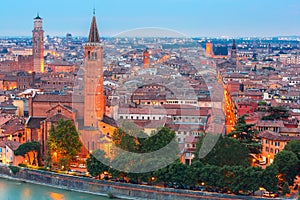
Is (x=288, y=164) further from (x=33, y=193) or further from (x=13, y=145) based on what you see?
(x=13, y=145)

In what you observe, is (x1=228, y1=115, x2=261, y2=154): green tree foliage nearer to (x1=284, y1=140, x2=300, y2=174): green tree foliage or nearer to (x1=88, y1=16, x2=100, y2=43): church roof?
(x1=284, y1=140, x2=300, y2=174): green tree foliage

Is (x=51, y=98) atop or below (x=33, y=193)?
atop

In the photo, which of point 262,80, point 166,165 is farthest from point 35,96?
point 262,80

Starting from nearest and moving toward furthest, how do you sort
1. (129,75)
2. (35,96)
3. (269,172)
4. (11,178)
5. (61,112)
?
1. (269,172)
2. (11,178)
3. (61,112)
4. (35,96)
5. (129,75)

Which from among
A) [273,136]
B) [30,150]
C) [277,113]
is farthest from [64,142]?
[277,113]

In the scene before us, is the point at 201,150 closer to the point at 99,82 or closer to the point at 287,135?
the point at 287,135

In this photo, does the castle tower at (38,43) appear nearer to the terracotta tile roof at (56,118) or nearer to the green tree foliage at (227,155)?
the terracotta tile roof at (56,118)
